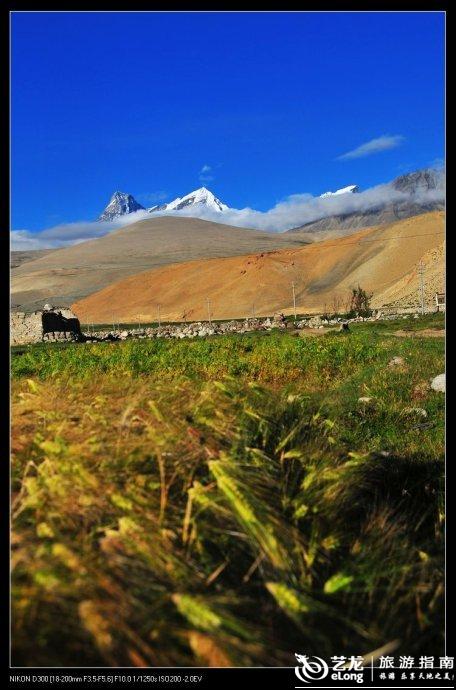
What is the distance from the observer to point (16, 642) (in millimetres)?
2355

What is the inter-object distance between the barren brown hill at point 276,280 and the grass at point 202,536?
252 ft

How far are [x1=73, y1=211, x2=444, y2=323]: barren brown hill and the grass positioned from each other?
76.8 m

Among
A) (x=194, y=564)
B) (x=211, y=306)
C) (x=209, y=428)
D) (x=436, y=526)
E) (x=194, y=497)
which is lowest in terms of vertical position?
(x=436, y=526)

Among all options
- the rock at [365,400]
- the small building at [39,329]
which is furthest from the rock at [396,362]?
the small building at [39,329]

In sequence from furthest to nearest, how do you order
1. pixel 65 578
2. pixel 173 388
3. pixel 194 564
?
pixel 173 388 → pixel 194 564 → pixel 65 578

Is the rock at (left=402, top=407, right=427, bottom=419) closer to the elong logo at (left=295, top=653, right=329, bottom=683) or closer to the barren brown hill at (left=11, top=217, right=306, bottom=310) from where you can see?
the elong logo at (left=295, top=653, right=329, bottom=683)

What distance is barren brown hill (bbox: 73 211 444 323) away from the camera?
94.6 meters

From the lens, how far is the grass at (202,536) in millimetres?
2377

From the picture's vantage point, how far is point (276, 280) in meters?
105

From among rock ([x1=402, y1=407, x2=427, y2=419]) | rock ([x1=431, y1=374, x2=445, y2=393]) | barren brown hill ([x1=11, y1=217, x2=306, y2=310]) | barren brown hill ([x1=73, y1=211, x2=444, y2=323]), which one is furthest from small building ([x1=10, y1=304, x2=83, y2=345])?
barren brown hill ([x1=11, y1=217, x2=306, y2=310])

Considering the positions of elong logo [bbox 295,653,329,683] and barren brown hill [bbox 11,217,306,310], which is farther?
barren brown hill [bbox 11,217,306,310]
